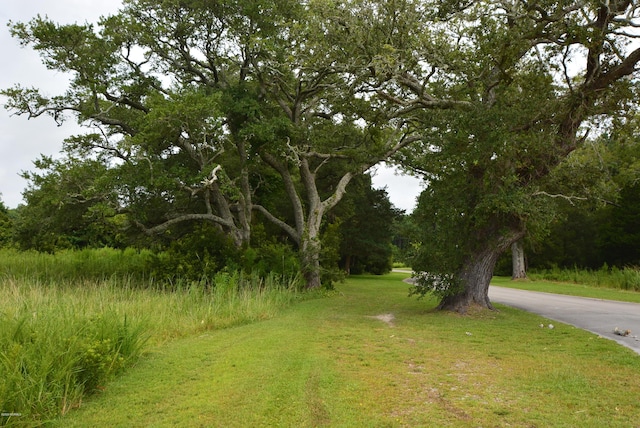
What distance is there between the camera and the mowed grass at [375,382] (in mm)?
4379

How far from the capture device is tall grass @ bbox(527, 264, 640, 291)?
2145 cm

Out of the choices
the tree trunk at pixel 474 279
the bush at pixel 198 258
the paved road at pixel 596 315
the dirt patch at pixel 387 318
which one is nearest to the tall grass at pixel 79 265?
the bush at pixel 198 258

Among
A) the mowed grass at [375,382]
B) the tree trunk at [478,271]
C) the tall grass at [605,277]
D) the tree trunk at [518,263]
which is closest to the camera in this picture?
the mowed grass at [375,382]

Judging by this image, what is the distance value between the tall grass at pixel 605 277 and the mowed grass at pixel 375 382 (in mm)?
15216

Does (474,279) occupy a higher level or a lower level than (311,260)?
lower

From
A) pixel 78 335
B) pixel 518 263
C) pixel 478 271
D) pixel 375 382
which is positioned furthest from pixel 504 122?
pixel 518 263

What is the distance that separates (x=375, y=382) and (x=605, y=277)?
23363 mm

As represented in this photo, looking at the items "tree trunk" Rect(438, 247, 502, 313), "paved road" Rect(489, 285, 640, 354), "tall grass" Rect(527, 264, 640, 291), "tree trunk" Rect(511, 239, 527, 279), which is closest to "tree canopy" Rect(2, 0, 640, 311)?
"tree trunk" Rect(438, 247, 502, 313)

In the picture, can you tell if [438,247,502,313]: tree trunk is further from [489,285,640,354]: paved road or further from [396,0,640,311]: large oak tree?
[489,285,640,354]: paved road

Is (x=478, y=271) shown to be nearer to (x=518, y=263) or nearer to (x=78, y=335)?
(x=78, y=335)

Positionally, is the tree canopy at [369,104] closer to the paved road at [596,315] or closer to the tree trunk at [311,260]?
the tree trunk at [311,260]

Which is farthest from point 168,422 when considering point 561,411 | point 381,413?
point 561,411

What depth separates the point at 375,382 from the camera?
218 inches

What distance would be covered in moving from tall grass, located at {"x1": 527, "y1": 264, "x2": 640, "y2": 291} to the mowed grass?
15216 millimetres
